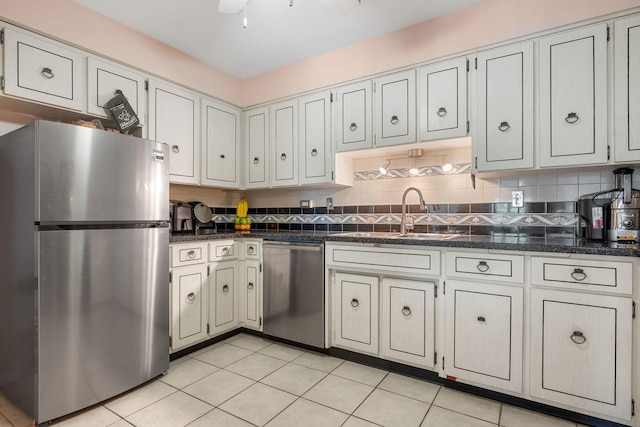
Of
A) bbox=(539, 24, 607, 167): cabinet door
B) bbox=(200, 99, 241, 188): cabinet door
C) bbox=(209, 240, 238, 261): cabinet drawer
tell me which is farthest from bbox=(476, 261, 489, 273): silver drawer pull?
bbox=(200, 99, 241, 188): cabinet door

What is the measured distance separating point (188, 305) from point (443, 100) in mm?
2400

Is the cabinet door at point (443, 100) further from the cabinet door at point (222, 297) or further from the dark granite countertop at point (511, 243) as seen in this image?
the cabinet door at point (222, 297)

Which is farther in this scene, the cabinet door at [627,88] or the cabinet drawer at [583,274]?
the cabinet door at [627,88]

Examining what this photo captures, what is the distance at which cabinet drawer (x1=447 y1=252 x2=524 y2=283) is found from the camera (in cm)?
174

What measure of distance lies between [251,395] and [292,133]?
2.12m

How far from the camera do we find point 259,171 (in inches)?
125

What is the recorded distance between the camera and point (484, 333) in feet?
6.00

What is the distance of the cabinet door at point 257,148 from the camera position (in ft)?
10.3

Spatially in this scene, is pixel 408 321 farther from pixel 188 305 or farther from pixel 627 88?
pixel 627 88

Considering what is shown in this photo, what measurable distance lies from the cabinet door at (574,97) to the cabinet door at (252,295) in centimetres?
225

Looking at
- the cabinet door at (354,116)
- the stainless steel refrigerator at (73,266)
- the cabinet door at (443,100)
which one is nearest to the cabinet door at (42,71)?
the stainless steel refrigerator at (73,266)

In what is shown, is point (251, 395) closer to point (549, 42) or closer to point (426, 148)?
point (426, 148)

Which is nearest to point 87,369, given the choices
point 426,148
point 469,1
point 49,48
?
point 49,48

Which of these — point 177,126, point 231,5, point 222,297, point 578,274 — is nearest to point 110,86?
point 177,126
